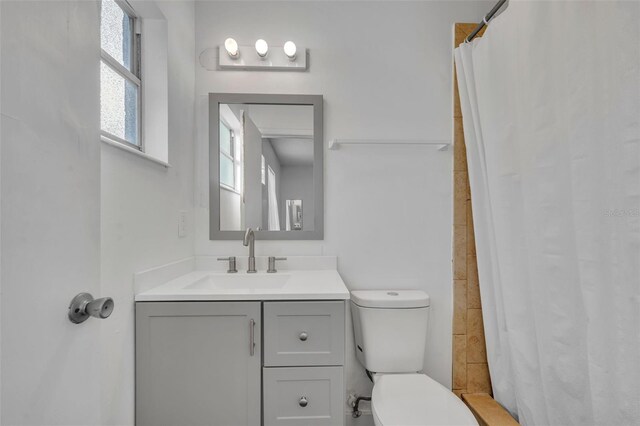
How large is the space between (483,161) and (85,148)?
1.55m

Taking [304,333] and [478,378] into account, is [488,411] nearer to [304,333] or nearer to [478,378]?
[478,378]

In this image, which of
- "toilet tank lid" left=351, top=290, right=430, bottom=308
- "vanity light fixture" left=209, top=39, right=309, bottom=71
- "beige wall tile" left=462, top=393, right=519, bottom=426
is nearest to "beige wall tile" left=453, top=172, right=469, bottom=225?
"toilet tank lid" left=351, top=290, right=430, bottom=308

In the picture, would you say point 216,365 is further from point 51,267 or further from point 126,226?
point 51,267

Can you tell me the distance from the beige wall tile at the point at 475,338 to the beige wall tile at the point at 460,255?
0.68 feet

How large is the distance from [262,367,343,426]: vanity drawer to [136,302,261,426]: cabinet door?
5cm

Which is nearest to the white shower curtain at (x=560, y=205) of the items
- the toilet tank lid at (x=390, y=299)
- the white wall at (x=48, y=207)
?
the toilet tank lid at (x=390, y=299)

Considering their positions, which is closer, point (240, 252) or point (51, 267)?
point (51, 267)

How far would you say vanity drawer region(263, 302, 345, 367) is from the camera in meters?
1.17

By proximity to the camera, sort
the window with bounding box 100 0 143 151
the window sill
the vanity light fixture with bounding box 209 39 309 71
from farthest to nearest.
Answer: the vanity light fixture with bounding box 209 39 309 71
the window with bounding box 100 0 143 151
the window sill

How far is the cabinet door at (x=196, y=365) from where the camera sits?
1.14m

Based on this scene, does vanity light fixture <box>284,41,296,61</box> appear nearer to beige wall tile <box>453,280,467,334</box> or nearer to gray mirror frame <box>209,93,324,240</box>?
gray mirror frame <box>209,93,324,240</box>

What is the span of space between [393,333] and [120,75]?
1655mm

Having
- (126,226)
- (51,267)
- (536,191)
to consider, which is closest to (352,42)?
(536,191)

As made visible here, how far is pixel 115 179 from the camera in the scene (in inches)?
41.2
